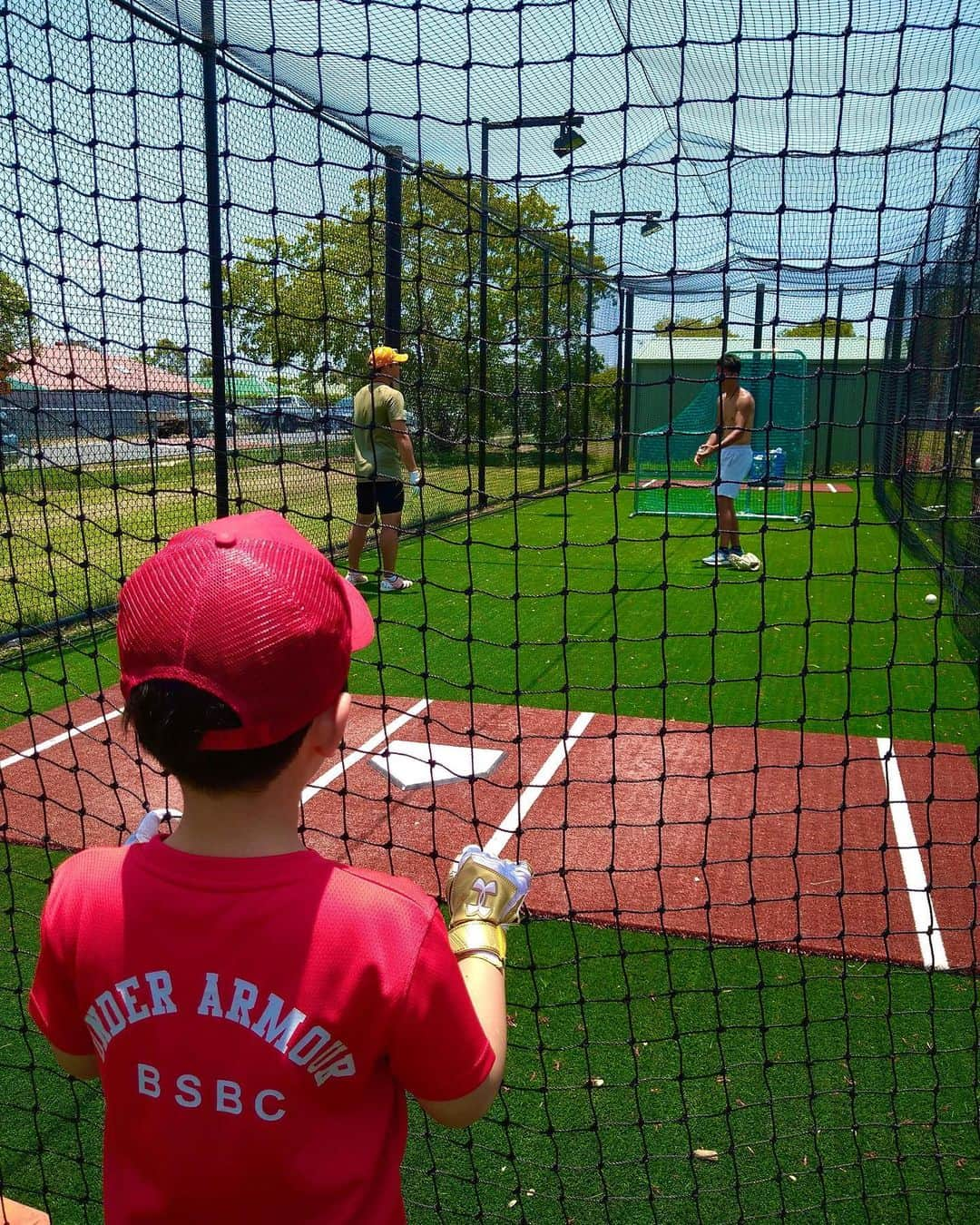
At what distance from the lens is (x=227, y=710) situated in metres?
0.96

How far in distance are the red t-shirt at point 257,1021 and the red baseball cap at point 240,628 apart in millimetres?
170

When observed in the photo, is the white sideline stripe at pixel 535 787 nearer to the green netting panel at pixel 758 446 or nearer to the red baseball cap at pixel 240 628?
the red baseball cap at pixel 240 628

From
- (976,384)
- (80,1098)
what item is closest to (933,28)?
(80,1098)

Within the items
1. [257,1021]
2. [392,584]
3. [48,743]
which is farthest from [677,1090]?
[392,584]

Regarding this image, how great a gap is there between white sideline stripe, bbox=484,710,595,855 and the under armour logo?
1.65 meters

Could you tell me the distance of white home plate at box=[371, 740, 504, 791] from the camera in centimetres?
405

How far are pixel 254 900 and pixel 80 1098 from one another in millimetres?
1787

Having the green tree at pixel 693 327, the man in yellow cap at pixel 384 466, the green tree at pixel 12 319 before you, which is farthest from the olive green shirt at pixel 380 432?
the green tree at pixel 693 327

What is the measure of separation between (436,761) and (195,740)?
3.02 m

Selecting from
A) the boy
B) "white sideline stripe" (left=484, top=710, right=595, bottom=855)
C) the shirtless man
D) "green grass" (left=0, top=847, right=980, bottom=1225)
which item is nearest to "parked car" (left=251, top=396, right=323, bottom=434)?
"white sideline stripe" (left=484, top=710, right=595, bottom=855)

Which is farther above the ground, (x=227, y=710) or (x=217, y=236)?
(x=217, y=236)

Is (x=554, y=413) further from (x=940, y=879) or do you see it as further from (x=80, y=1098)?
(x=80, y=1098)

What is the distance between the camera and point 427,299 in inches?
387

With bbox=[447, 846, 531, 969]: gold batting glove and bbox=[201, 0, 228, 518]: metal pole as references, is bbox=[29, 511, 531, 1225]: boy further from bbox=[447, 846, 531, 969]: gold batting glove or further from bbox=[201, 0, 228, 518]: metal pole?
bbox=[201, 0, 228, 518]: metal pole
